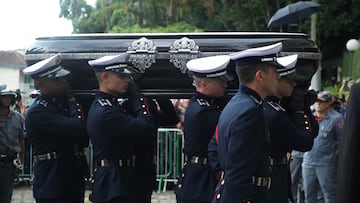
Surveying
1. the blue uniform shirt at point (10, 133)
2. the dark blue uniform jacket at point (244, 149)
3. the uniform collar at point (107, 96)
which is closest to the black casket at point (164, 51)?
the uniform collar at point (107, 96)

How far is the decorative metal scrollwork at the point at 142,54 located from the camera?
4938 millimetres

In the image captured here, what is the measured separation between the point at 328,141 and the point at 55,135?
12.0ft

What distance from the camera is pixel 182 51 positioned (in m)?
4.89

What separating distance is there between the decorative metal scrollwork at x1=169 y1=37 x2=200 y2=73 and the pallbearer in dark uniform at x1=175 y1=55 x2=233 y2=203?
0.74 feet

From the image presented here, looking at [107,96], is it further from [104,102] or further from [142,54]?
[142,54]

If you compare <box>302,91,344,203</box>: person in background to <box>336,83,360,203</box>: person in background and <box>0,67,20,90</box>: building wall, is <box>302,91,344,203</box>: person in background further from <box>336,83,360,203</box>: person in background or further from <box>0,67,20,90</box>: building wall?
<box>0,67,20,90</box>: building wall

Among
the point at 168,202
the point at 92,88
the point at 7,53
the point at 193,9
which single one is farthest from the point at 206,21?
the point at 92,88

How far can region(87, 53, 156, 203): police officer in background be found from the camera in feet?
15.0

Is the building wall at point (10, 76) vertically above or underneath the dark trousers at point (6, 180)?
underneath

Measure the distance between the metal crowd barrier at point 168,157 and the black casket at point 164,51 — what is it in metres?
4.66

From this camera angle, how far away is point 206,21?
28906 millimetres

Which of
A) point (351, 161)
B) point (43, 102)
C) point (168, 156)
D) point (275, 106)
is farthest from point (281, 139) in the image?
point (168, 156)

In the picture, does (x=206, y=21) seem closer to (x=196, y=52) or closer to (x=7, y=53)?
(x=7, y=53)

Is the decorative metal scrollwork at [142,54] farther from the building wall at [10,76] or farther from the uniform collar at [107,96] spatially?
the building wall at [10,76]
